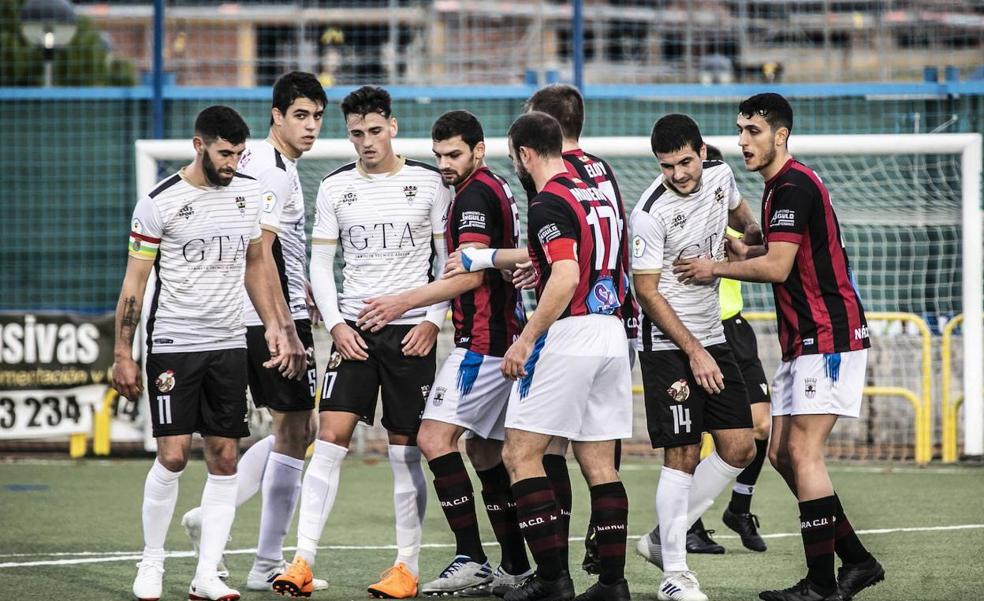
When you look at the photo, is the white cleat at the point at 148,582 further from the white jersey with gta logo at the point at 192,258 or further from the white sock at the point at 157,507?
the white jersey with gta logo at the point at 192,258

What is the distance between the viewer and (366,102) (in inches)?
250

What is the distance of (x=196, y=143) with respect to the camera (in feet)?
19.9

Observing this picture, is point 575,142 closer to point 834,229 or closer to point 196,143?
point 834,229

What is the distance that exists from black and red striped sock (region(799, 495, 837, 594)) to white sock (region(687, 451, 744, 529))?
0.85 meters

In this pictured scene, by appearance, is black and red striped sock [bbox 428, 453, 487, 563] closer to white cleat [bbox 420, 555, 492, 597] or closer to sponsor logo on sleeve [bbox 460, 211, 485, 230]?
white cleat [bbox 420, 555, 492, 597]

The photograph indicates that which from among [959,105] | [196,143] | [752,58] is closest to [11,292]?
[196,143]

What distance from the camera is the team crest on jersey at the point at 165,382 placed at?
602 centimetres

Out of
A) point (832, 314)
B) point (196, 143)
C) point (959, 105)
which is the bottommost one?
point (832, 314)

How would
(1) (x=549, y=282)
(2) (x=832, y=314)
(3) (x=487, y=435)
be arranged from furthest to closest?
(3) (x=487, y=435) < (2) (x=832, y=314) < (1) (x=549, y=282)

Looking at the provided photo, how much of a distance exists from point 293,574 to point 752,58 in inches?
754

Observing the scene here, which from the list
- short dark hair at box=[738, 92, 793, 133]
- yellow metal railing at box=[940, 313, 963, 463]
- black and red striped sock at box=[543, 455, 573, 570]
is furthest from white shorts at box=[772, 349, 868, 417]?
yellow metal railing at box=[940, 313, 963, 463]

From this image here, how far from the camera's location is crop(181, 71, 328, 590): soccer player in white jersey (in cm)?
653

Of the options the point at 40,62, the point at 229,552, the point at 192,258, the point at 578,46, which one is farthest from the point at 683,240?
the point at 40,62

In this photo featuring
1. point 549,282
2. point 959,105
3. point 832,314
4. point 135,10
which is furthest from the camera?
point 135,10
